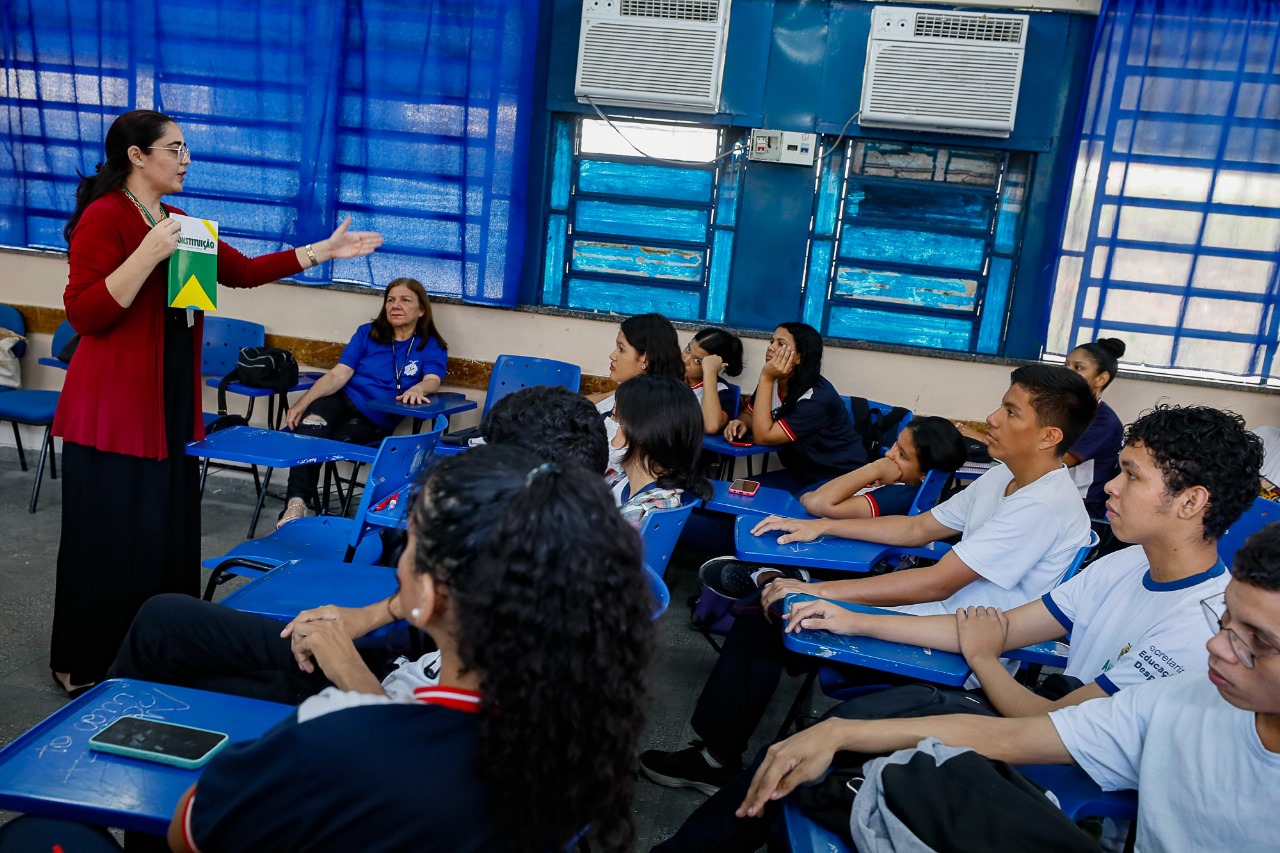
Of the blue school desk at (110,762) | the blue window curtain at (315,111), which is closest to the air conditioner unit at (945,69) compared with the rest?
the blue window curtain at (315,111)

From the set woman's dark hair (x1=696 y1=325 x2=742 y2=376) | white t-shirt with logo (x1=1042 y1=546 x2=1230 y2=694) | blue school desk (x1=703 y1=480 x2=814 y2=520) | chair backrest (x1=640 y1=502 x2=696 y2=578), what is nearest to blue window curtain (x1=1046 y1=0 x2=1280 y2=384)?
woman's dark hair (x1=696 y1=325 x2=742 y2=376)

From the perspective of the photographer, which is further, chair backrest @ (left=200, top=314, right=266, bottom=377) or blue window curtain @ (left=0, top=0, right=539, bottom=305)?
chair backrest @ (left=200, top=314, right=266, bottom=377)

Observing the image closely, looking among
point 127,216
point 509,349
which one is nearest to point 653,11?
point 509,349

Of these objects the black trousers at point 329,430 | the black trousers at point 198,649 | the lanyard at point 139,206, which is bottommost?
the black trousers at point 329,430

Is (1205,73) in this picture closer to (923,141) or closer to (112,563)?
(923,141)

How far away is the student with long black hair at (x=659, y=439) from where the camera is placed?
243cm

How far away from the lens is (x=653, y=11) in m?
4.23

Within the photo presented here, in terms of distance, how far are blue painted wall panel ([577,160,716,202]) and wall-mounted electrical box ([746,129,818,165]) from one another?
28 cm

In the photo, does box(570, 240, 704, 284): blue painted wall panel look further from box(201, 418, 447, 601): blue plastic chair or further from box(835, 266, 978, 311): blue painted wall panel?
box(201, 418, 447, 601): blue plastic chair

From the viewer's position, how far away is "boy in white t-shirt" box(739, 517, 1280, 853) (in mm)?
1174

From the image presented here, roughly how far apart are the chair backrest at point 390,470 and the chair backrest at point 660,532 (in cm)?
63

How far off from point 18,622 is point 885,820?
117 inches

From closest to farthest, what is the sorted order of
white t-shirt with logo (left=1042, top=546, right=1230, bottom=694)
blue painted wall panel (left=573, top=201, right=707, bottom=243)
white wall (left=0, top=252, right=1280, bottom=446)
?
white t-shirt with logo (left=1042, top=546, right=1230, bottom=694)
white wall (left=0, top=252, right=1280, bottom=446)
blue painted wall panel (left=573, top=201, right=707, bottom=243)

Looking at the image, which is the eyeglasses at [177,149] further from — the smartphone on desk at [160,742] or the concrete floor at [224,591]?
the smartphone on desk at [160,742]
